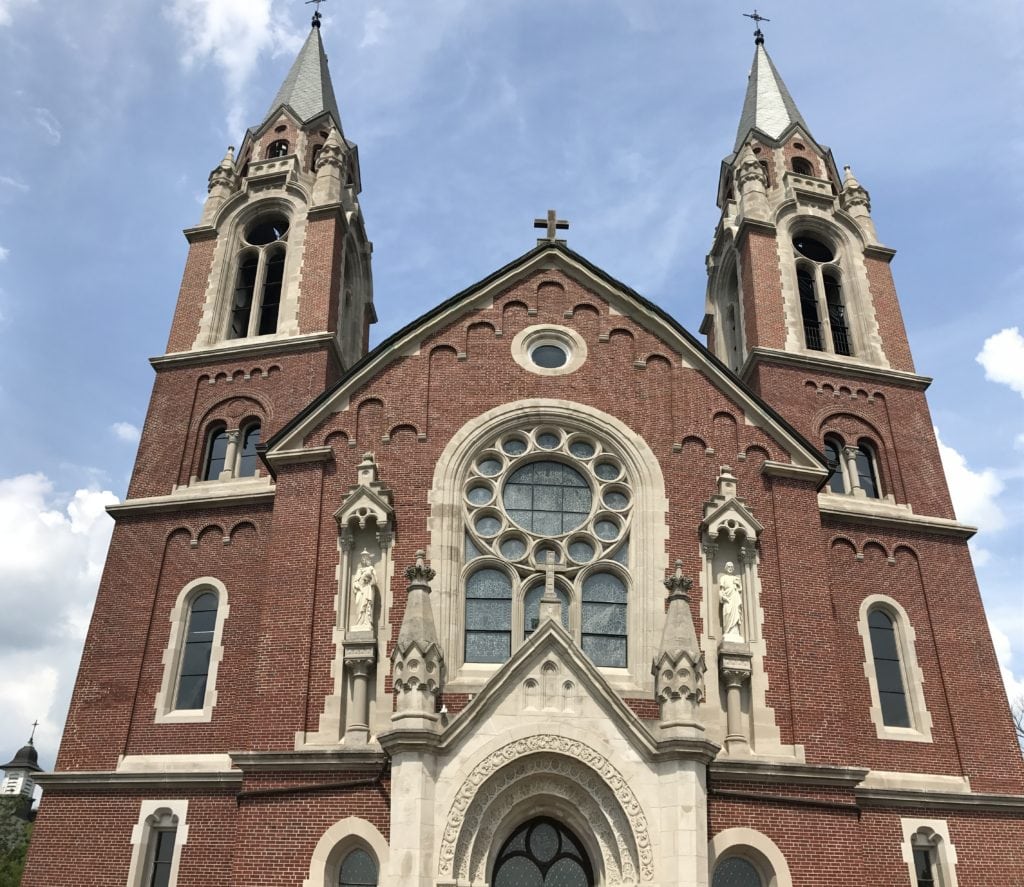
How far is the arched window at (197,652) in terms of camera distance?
19641 millimetres

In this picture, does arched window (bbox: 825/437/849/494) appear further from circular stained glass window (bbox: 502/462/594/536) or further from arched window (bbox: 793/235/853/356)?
circular stained glass window (bbox: 502/462/594/536)

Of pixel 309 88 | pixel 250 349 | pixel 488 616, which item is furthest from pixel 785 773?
pixel 309 88

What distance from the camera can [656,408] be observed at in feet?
66.9

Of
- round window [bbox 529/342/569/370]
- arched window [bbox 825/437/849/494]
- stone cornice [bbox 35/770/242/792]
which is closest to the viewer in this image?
stone cornice [bbox 35/770/242/792]

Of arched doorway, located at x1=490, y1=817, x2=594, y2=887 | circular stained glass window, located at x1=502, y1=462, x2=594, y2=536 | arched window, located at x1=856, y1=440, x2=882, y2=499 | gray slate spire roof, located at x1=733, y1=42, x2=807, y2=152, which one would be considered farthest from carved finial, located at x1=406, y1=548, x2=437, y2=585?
gray slate spire roof, located at x1=733, y1=42, x2=807, y2=152

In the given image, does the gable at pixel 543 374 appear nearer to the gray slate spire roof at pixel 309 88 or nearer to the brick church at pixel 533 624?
Answer: the brick church at pixel 533 624

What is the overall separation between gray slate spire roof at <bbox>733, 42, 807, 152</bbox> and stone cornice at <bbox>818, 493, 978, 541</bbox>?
1381 cm

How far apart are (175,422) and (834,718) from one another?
613 inches

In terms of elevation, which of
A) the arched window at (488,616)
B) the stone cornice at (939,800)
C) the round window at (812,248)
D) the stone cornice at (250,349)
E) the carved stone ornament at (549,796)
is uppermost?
the round window at (812,248)

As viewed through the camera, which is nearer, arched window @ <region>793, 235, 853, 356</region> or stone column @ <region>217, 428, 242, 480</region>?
stone column @ <region>217, 428, 242, 480</region>

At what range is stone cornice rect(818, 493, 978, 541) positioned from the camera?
22.1 meters

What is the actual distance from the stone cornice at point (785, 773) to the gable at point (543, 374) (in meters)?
5.69

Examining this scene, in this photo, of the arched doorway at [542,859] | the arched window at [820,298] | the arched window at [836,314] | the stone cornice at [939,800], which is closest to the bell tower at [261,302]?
the arched doorway at [542,859]

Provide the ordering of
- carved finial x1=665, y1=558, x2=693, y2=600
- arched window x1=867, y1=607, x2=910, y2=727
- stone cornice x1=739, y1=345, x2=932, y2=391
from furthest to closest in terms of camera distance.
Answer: stone cornice x1=739, y1=345, x2=932, y2=391, arched window x1=867, y1=607, x2=910, y2=727, carved finial x1=665, y1=558, x2=693, y2=600
